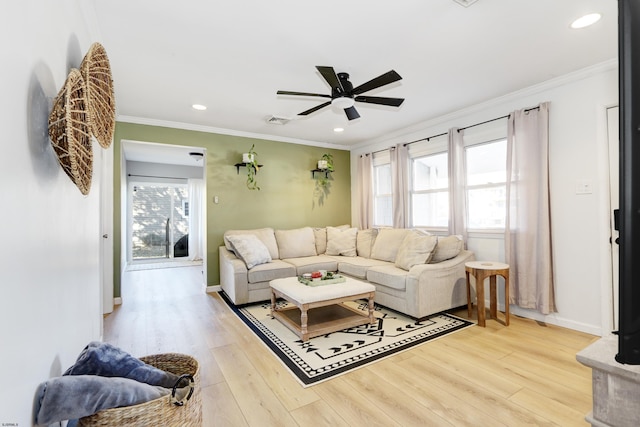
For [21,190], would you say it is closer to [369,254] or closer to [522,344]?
[522,344]

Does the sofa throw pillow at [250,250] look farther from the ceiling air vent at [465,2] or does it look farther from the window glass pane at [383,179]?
the ceiling air vent at [465,2]

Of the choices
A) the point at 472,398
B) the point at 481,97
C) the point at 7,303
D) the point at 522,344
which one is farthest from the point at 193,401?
the point at 481,97

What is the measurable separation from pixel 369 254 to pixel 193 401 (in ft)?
12.0

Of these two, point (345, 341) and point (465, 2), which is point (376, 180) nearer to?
point (345, 341)

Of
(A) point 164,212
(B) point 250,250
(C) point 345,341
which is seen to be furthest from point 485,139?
(A) point 164,212

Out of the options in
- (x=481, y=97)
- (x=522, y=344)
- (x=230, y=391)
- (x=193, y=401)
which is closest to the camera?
(x=193, y=401)

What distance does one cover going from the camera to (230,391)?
2031mm

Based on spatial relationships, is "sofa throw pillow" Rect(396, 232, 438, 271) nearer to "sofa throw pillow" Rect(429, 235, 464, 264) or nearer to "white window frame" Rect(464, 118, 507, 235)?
"sofa throw pillow" Rect(429, 235, 464, 264)

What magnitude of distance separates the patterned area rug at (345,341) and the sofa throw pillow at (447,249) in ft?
2.09

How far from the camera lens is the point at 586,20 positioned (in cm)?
212

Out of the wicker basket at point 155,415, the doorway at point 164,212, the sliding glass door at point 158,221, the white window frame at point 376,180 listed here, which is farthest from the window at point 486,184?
the sliding glass door at point 158,221

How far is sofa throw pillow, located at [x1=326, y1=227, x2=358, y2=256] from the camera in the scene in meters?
4.88

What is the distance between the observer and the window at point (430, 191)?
433 cm

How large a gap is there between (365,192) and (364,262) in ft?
5.53
